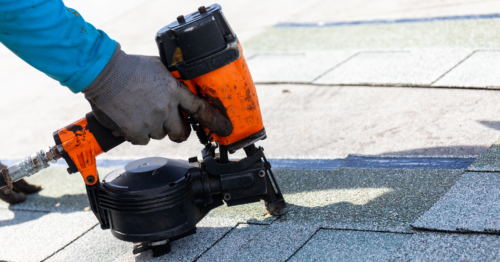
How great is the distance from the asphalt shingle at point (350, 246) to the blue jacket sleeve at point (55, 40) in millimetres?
1172

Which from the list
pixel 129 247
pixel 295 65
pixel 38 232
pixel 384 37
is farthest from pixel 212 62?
pixel 384 37

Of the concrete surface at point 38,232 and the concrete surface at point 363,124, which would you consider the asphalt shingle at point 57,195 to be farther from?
the concrete surface at point 363,124

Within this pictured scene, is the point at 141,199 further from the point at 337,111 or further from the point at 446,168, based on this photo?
the point at 337,111

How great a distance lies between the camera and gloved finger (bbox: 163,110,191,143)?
2.16 m

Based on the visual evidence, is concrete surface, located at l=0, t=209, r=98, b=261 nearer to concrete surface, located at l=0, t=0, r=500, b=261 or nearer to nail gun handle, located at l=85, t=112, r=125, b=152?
concrete surface, located at l=0, t=0, r=500, b=261

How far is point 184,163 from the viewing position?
243 cm

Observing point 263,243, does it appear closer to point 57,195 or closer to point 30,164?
point 30,164

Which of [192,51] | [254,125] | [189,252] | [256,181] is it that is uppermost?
[192,51]

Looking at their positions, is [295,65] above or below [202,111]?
below

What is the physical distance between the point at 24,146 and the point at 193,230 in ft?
9.17

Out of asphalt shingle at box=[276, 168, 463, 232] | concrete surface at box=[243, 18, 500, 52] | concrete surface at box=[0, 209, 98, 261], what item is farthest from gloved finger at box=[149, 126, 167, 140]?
concrete surface at box=[243, 18, 500, 52]

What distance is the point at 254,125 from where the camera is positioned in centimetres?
229

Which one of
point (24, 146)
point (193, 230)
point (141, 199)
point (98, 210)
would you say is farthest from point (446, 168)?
point (24, 146)

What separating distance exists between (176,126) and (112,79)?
14.0 inches
